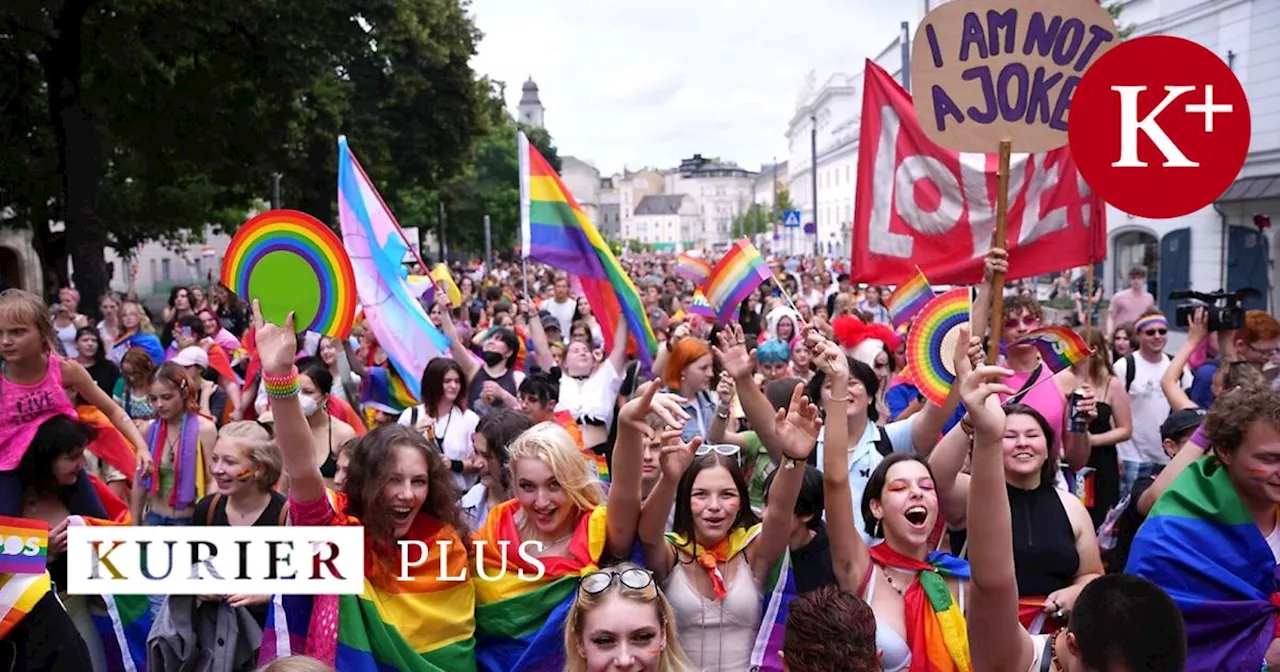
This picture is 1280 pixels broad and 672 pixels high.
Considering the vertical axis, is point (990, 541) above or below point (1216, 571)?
above

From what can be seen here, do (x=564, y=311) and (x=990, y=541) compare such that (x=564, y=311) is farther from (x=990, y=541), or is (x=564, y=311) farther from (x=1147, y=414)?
(x=990, y=541)

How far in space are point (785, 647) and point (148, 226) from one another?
27.7 metres

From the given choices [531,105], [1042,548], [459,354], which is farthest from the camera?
[531,105]

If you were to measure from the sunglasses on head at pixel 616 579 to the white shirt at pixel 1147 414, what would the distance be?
16.5 ft

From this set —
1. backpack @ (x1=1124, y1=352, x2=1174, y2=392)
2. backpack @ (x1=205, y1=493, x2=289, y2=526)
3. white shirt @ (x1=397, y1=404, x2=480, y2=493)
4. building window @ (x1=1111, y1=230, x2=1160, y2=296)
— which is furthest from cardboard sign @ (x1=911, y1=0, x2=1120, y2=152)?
building window @ (x1=1111, y1=230, x2=1160, y2=296)

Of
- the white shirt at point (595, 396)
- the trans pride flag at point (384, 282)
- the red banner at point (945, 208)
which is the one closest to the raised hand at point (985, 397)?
the red banner at point (945, 208)

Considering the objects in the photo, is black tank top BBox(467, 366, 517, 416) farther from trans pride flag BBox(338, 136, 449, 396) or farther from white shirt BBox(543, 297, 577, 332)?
white shirt BBox(543, 297, 577, 332)

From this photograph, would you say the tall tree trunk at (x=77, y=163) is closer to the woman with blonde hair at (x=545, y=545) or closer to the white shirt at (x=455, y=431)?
the white shirt at (x=455, y=431)

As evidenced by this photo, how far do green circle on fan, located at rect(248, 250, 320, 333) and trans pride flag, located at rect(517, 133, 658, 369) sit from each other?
318cm

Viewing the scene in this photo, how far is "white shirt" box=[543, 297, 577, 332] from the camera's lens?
12945mm

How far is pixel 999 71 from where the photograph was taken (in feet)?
13.4

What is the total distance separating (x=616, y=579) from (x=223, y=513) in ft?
5.90

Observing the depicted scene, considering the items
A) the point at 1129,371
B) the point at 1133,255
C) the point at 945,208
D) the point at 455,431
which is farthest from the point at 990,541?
the point at 1133,255

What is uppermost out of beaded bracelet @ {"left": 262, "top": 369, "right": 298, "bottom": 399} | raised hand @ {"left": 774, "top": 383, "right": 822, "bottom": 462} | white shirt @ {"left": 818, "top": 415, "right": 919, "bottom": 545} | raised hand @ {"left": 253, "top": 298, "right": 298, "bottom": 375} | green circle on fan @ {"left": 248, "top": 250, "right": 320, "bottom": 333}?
green circle on fan @ {"left": 248, "top": 250, "right": 320, "bottom": 333}
